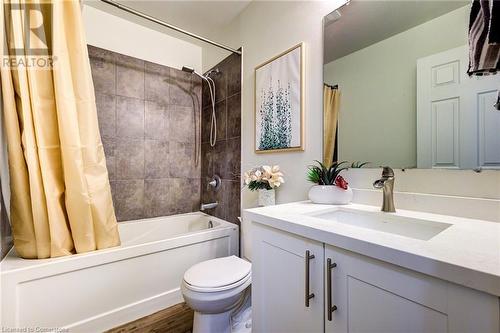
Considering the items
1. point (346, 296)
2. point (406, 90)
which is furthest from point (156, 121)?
point (346, 296)

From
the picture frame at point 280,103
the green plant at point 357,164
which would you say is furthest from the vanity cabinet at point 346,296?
the picture frame at point 280,103

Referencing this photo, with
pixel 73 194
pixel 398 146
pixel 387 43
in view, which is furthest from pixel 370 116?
pixel 73 194

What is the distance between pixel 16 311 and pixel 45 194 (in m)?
0.60

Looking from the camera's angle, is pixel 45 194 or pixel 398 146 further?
pixel 45 194

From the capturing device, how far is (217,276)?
1.29 meters

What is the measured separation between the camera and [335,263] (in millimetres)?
696

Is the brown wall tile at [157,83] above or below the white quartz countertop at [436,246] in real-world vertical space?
above

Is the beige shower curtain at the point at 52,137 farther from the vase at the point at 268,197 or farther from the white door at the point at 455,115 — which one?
the white door at the point at 455,115

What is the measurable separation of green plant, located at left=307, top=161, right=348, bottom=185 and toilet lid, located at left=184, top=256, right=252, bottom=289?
713mm

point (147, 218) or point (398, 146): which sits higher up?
point (398, 146)

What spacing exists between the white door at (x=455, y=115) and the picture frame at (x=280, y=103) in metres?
0.62

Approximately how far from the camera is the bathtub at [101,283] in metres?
1.15

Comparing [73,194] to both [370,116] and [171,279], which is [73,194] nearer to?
[171,279]

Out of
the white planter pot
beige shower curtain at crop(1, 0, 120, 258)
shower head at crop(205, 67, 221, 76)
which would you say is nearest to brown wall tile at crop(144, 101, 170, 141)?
shower head at crop(205, 67, 221, 76)
